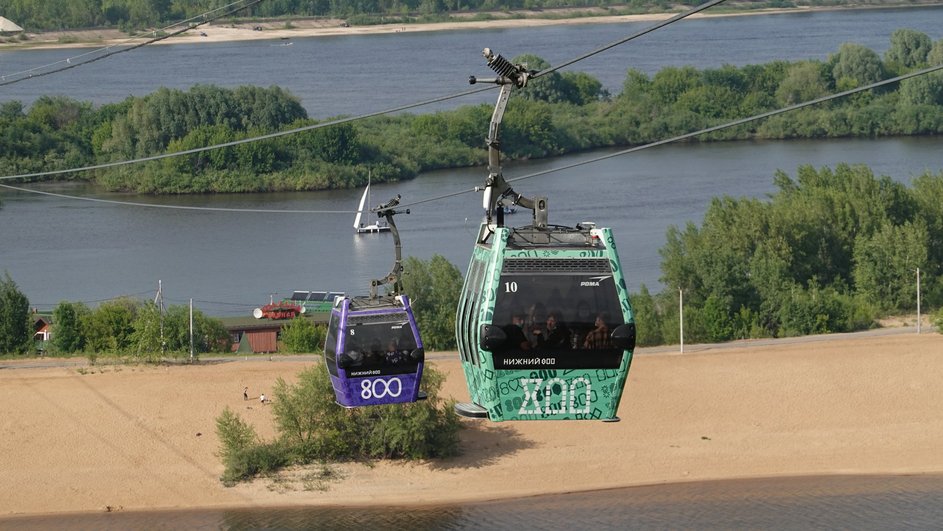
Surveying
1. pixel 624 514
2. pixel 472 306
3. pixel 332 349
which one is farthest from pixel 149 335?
pixel 472 306

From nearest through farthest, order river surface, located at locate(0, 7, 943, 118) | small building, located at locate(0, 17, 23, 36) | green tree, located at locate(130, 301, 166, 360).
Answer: green tree, located at locate(130, 301, 166, 360) < river surface, located at locate(0, 7, 943, 118) < small building, located at locate(0, 17, 23, 36)

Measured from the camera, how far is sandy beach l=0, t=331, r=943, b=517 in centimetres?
2869

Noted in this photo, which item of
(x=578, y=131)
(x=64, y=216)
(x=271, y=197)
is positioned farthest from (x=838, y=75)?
(x=64, y=216)

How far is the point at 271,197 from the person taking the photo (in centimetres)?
6397

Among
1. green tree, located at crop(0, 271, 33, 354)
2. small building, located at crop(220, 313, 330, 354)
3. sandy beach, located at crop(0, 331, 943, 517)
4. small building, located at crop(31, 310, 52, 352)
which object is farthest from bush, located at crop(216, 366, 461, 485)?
small building, located at crop(31, 310, 52, 352)

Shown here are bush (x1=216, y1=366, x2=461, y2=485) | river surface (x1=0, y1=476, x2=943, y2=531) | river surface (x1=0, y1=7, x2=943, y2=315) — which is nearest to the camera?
river surface (x1=0, y1=476, x2=943, y2=531)

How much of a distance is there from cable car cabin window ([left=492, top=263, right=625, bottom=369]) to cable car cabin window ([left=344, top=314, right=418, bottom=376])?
11.3ft

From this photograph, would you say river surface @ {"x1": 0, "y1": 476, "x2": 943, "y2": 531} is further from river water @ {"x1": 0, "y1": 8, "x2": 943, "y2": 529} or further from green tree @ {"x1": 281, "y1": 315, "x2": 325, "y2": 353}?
green tree @ {"x1": 281, "y1": 315, "x2": 325, "y2": 353}

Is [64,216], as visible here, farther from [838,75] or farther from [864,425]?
[838,75]

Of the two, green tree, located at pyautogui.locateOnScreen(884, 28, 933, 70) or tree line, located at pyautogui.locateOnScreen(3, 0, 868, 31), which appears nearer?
green tree, located at pyautogui.locateOnScreen(884, 28, 933, 70)

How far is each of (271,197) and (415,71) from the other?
37653 mm

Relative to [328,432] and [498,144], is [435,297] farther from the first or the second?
[498,144]

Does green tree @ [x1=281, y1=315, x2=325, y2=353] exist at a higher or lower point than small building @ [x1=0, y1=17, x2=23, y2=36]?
Result: lower

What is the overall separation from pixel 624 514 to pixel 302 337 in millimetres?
10119
